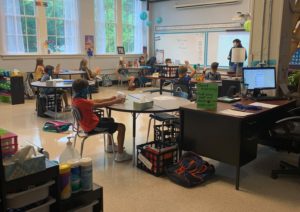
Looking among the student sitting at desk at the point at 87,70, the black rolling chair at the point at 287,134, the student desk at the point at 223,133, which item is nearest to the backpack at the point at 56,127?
the student desk at the point at 223,133

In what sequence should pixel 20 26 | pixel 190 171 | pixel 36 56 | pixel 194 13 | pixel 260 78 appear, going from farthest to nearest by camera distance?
1. pixel 194 13
2. pixel 36 56
3. pixel 20 26
4. pixel 260 78
5. pixel 190 171

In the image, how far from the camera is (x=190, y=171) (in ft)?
10.4

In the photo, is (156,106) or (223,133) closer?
(223,133)

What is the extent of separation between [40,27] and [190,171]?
23.9 feet

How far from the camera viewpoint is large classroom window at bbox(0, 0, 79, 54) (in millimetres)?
8227

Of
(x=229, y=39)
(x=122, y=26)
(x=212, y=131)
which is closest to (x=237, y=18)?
(x=229, y=39)

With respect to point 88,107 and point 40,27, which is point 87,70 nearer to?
point 40,27

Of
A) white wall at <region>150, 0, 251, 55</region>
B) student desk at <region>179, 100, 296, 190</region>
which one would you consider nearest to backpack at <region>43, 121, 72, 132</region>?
student desk at <region>179, 100, 296, 190</region>

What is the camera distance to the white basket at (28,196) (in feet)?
4.78

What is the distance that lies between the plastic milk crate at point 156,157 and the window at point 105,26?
24.8ft

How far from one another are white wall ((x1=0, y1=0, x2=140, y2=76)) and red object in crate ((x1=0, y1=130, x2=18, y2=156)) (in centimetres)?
736

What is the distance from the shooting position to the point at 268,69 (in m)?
3.87

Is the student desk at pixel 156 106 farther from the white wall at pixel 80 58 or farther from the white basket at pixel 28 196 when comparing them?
the white wall at pixel 80 58

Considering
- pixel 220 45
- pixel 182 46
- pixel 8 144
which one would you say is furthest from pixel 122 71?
pixel 8 144
